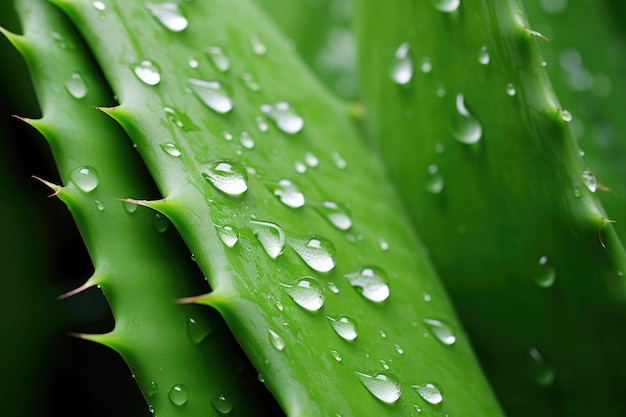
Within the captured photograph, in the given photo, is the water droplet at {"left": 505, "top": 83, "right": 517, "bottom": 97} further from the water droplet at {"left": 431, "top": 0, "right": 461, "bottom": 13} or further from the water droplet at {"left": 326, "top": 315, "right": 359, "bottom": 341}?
the water droplet at {"left": 326, "top": 315, "right": 359, "bottom": 341}

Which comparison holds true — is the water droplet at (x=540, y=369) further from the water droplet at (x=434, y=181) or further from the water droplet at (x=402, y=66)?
the water droplet at (x=402, y=66)

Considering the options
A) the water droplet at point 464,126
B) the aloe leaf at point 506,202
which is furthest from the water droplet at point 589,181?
the water droplet at point 464,126

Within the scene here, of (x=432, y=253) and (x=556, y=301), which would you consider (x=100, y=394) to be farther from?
(x=556, y=301)

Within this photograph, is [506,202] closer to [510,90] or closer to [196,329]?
[510,90]

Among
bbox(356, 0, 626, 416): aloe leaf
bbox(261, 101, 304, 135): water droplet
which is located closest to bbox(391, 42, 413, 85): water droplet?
bbox(356, 0, 626, 416): aloe leaf

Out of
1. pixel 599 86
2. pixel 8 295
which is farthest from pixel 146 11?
pixel 599 86

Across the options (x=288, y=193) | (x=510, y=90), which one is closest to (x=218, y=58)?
(x=288, y=193)

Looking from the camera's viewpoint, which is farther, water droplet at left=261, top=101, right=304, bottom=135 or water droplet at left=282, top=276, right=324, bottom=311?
water droplet at left=261, top=101, right=304, bottom=135
